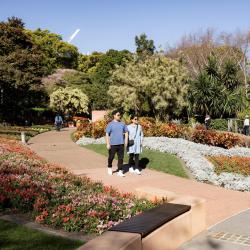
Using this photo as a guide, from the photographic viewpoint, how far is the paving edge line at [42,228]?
5998mm

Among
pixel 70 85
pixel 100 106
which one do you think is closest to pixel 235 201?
pixel 100 106

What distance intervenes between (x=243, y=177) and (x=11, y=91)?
30.3 meters

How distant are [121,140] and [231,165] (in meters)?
4.12

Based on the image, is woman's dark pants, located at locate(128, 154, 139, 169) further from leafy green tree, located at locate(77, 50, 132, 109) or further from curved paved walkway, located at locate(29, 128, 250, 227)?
leafy green tree, located at locate(77, 50, 132, 109)

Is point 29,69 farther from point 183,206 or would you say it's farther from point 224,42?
point 183,206

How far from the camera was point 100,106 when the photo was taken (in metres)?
50.8

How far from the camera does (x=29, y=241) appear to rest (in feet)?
18.5

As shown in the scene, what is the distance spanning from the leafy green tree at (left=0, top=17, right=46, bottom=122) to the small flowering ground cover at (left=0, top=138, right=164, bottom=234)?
27.4 metres

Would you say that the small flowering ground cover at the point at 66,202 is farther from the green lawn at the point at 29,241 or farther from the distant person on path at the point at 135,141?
the distant person on path at the point at 135,141

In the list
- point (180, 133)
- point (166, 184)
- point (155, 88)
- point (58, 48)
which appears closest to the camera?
point (166, 184)

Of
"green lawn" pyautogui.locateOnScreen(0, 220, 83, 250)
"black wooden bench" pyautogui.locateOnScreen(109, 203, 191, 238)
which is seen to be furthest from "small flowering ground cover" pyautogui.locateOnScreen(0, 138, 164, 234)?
"black wooden bench" pyautogui.locateOnScreen(109, 203, 191, 238)

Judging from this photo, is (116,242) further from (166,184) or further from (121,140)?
(121,140)

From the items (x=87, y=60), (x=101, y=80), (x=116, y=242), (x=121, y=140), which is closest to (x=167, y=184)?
(x=121, y=140)

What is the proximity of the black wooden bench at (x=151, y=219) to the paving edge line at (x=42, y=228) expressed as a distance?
73cm
